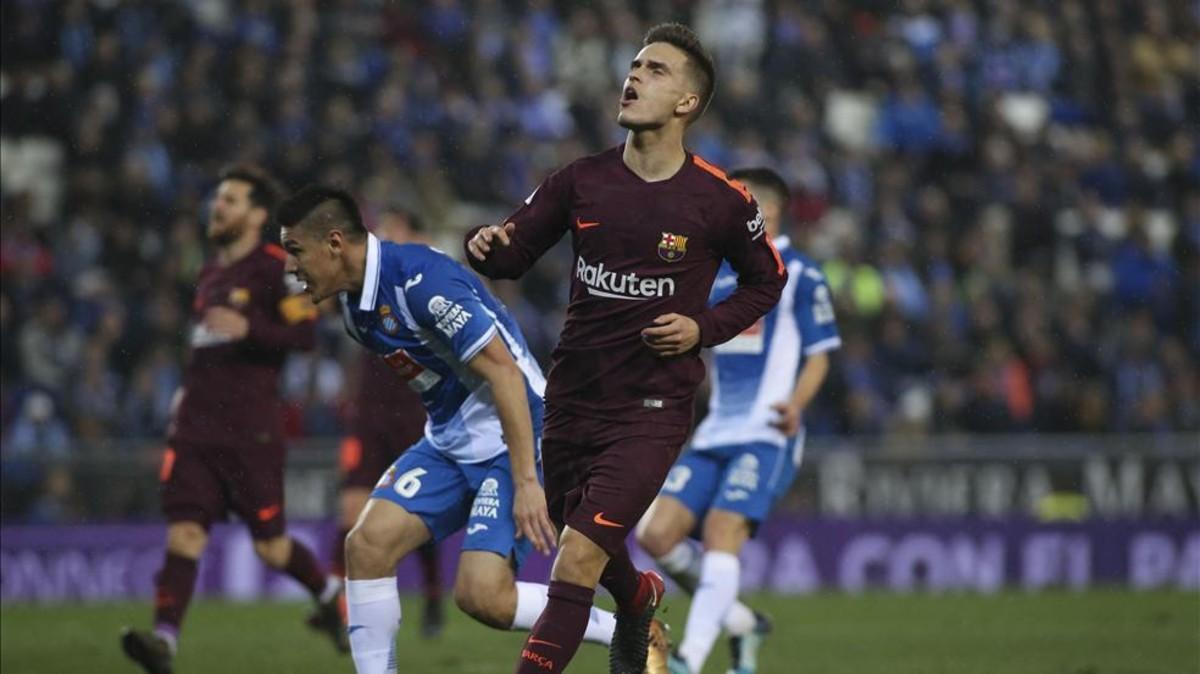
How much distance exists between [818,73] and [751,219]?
1592 centimetres

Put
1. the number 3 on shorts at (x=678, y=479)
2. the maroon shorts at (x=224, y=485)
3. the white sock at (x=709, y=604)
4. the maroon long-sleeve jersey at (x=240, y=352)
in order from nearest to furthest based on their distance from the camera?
the white sock at (x=709, y=604)
the number 3 on shorts at (x=678, y=479)
the maroon shorts at (x=224, y=485)
the maroon long-sleeve jersey at (x=240, y=352)

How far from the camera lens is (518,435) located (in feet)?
23.8

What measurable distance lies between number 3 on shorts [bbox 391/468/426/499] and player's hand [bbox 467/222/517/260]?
1.15m

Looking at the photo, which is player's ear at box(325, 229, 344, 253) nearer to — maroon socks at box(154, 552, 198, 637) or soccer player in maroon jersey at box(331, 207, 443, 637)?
maroon socks at box(154, 552, 198, 637)

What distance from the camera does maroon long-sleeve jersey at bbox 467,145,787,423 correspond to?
7133 mm

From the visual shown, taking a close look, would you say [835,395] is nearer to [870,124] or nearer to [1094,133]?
[870,124]

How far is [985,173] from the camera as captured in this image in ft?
74.0

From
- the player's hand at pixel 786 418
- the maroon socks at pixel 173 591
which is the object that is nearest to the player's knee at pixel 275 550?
the maroon socks at pixel 173 591

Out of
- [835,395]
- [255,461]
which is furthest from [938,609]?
[255,461]

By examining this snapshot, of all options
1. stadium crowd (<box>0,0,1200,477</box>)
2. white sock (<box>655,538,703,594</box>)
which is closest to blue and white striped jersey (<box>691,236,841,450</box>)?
white sock (<box>655,538,703,594</box>)

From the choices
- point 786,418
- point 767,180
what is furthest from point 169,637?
point 767,180

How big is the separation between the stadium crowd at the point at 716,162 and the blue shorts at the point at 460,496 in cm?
861

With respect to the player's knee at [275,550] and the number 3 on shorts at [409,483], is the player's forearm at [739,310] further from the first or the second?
the player's knee at [275,550]

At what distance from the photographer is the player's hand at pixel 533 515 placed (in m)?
7.10
